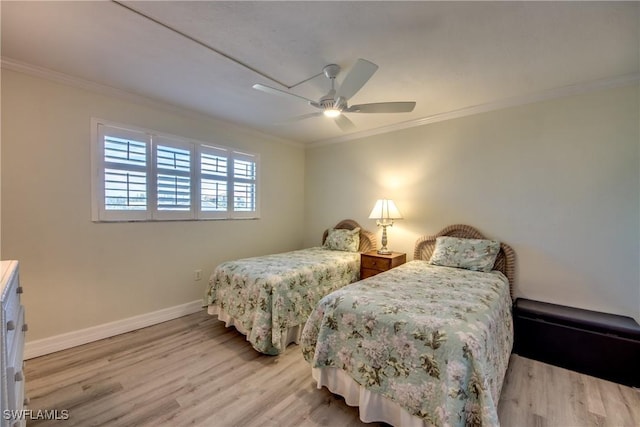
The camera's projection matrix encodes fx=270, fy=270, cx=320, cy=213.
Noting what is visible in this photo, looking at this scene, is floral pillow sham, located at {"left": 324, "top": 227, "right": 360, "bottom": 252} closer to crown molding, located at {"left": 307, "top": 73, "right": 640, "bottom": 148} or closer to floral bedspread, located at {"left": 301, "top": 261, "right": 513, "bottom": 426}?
crown molding, located at {"left": 307, "top": 73, "right": 640, "bottom": 148}

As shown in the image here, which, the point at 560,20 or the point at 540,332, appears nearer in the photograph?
the point at 560,20

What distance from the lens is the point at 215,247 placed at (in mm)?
3625

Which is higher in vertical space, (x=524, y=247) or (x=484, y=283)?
(x=524, y=247)

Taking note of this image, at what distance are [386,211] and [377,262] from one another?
66 cm

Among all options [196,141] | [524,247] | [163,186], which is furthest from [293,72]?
[524,247]

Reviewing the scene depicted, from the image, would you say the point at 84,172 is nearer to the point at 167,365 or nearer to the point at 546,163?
the point at 167,365

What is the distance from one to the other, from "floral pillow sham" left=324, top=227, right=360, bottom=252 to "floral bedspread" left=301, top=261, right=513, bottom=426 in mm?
1655

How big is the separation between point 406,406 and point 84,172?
3.29 m

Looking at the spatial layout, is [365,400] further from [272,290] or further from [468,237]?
[468,237]

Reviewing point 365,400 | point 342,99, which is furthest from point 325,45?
point 365,400

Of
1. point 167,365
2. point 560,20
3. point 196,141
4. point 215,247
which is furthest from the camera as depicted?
point 215,247

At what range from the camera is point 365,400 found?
164 centimetres

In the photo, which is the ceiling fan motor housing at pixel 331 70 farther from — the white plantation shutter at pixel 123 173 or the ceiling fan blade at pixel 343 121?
the white plantation shutter at pixel 123 173

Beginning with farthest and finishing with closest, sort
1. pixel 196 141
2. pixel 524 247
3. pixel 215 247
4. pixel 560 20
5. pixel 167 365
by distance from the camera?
1. pixel 215 247
2. pixel 196 141
3. pixel 524 247
4. pixel 167 365
5. pixel 560 20
